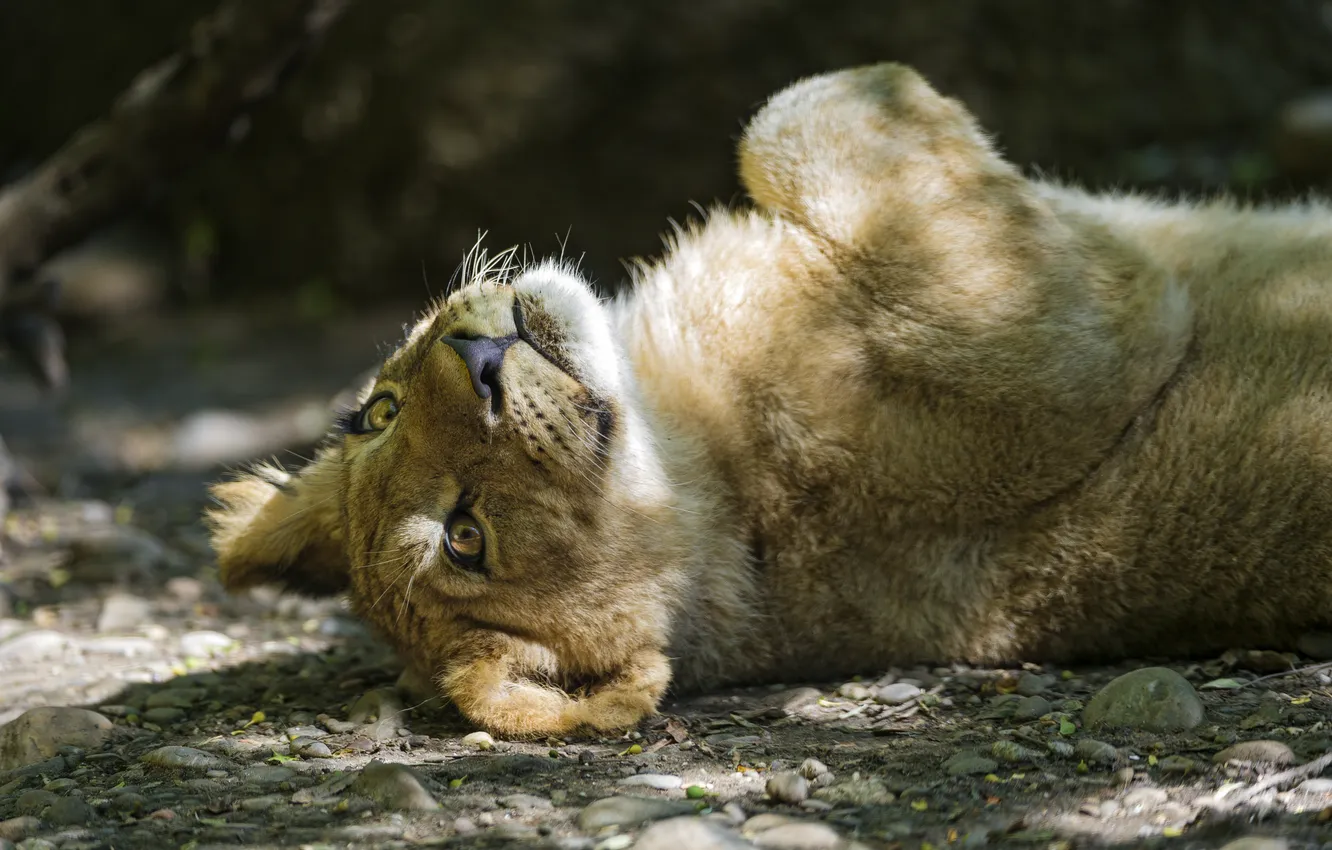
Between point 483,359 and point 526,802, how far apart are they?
1280 mm

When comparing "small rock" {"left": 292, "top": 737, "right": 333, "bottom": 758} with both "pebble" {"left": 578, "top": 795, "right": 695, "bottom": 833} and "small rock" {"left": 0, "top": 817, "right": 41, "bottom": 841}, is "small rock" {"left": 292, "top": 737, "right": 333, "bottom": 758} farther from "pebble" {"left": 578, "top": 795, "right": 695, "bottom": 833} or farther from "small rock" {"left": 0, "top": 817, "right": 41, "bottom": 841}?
"pebble" {"left": 578, "top": 795, "right": 695, "bottom": 833}

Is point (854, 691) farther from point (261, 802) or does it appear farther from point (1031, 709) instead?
point (261, 802)

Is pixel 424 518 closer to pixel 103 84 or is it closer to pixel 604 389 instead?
pixel 604 389

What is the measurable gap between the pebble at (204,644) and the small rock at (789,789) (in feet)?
8.76

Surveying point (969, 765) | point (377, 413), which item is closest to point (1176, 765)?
point (969, 765)

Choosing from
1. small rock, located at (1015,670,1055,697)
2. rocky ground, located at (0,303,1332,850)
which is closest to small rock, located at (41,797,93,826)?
rocky ground, located at (0,303,1332,850)

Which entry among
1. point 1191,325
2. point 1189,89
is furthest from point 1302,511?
point 1189,89

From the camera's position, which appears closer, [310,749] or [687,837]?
[687,837]

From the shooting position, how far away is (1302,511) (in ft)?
13.1

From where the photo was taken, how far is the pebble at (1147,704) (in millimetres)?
3605

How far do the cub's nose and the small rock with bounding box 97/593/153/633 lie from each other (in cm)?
236

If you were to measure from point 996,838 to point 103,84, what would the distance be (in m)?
9.69

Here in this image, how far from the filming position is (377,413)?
4.37m

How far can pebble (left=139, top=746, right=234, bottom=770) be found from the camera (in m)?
3.75
